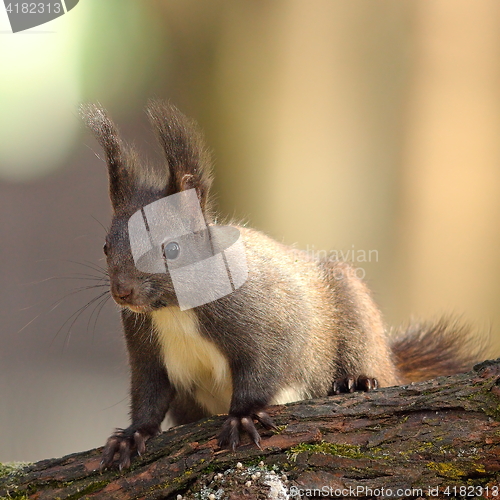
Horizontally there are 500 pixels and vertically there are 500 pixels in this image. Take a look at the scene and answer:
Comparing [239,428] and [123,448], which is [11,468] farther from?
[239,428]

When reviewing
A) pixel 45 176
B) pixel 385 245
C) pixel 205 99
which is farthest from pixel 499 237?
pixel 45 176

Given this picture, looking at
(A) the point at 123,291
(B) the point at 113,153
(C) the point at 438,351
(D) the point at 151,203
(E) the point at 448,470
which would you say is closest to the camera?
(E) the point at 448,470

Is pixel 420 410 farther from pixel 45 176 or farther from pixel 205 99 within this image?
pixel 205 99

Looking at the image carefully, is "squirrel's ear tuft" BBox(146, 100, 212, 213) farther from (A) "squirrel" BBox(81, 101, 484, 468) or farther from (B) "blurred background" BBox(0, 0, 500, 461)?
(B) "blurred background" BBox(0, 0, 500, 461)

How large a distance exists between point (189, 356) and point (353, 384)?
1096mm

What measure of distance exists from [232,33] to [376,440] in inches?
164

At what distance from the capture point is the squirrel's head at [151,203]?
9.09 ft

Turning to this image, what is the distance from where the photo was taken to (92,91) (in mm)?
4914

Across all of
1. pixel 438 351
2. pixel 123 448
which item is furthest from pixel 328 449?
pixel 438 351

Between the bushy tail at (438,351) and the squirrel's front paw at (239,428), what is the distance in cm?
166

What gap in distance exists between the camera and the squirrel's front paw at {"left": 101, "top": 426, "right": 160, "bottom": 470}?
9.21ft

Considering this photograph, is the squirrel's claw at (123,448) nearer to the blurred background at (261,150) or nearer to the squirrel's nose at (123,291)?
the squirrel's nose at (123,291)

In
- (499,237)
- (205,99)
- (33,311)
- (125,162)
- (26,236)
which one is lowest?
(499,237)

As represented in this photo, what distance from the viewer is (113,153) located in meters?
3.07
